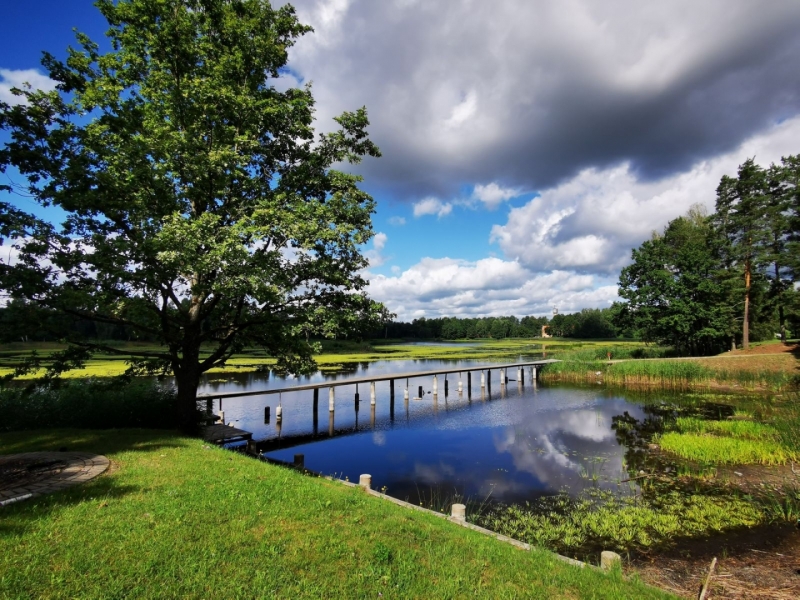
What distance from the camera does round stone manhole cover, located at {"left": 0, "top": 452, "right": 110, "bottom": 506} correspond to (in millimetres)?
5953

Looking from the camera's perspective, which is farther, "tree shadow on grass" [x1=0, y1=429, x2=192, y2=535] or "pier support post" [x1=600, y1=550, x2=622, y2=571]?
"pier support post" [x1=600, y1=550, x2=622, y2=571]

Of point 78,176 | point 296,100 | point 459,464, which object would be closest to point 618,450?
point 459,464

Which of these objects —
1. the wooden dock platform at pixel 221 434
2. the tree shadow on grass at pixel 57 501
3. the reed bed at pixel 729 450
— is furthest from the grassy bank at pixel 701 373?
the tree shadow on grass at pixel 57 501

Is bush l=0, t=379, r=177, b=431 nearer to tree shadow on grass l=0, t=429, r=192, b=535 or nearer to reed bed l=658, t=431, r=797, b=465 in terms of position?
tree shadow on grass l=0, t=429, r=192, b=535

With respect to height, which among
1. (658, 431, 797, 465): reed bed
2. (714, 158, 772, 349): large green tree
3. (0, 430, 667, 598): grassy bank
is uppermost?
(714, 158, 772, 349): large green tree

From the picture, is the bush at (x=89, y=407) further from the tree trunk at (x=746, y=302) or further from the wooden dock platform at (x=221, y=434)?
the tree trunk at (x=746, y=302)

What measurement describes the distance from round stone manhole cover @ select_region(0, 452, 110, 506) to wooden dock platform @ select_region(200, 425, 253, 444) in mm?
6353

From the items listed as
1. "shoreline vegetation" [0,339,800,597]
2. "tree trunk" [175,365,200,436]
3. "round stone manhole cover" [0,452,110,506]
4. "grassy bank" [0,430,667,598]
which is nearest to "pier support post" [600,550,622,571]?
"grassy bank" [0,430,667,598]

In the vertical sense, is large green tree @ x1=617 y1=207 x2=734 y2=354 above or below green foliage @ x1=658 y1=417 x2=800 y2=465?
above

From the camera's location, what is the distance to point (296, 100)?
12.1m

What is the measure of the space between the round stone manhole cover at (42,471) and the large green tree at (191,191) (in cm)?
349

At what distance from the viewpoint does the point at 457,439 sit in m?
19.0

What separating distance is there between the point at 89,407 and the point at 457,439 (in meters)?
14.4

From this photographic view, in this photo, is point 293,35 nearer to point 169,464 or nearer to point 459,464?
point 169,464
